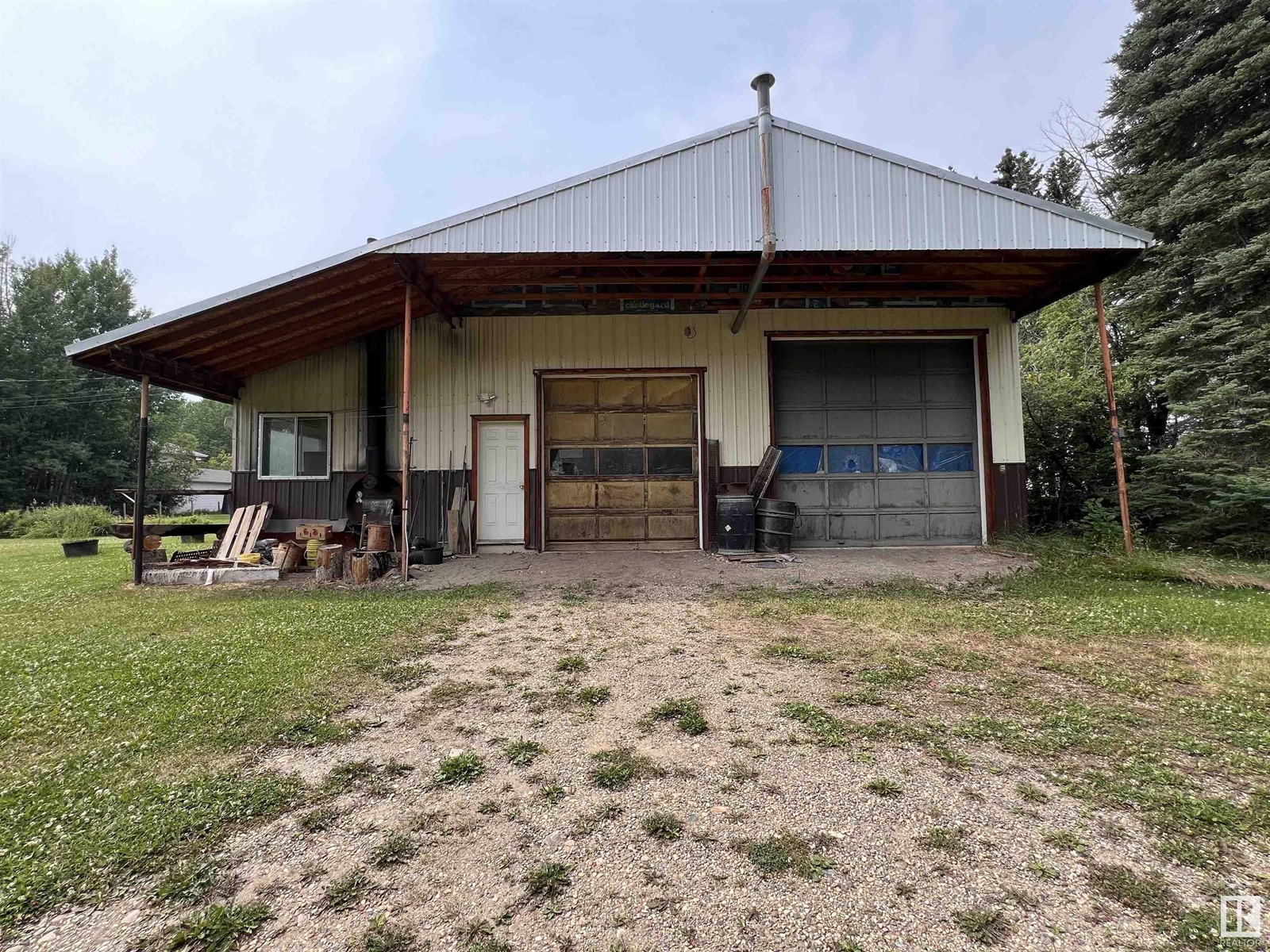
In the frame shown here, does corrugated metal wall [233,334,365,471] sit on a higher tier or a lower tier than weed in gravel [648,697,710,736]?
higher

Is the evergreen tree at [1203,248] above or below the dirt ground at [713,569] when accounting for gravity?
above

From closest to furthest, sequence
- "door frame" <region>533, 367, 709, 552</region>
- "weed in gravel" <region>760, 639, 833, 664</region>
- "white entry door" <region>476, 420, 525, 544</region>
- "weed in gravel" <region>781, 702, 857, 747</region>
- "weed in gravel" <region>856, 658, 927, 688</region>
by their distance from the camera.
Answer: "weed in gravel" <region>781, 702, 857, 747</region> < "weed in gravel" <region>856, 658, 927, 688</region> < "weed in gravel" <region>760, 639, 833, 664</region> < "door frame" <region>533, 367, 709, 552</region> < "white entry door" <region>476, 420, 525, 544</region>

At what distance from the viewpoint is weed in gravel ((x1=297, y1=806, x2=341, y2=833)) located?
6.41ft

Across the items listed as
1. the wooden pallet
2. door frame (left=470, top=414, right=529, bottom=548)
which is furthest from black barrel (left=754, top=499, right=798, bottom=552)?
the wooden pallet

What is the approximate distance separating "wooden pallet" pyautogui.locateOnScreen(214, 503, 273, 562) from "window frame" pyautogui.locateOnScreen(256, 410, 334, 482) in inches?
28.9

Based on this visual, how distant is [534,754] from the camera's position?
2.46 metres

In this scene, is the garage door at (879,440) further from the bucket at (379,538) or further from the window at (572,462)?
the bucket at (379,538)

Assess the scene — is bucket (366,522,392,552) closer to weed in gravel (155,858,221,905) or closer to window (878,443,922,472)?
weed in gravel (155,858,221,905)

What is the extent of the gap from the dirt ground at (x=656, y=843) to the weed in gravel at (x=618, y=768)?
0.03 meters

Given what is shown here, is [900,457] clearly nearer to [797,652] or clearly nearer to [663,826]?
[797,652]

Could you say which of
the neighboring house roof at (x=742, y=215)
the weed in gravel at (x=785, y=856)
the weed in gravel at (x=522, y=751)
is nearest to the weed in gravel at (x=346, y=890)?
the weed in gravel at (x=522, y=751)

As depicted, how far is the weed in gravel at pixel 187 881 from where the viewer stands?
5.31 feet

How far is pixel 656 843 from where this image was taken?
72.3 inches

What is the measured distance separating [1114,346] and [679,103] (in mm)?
12598
